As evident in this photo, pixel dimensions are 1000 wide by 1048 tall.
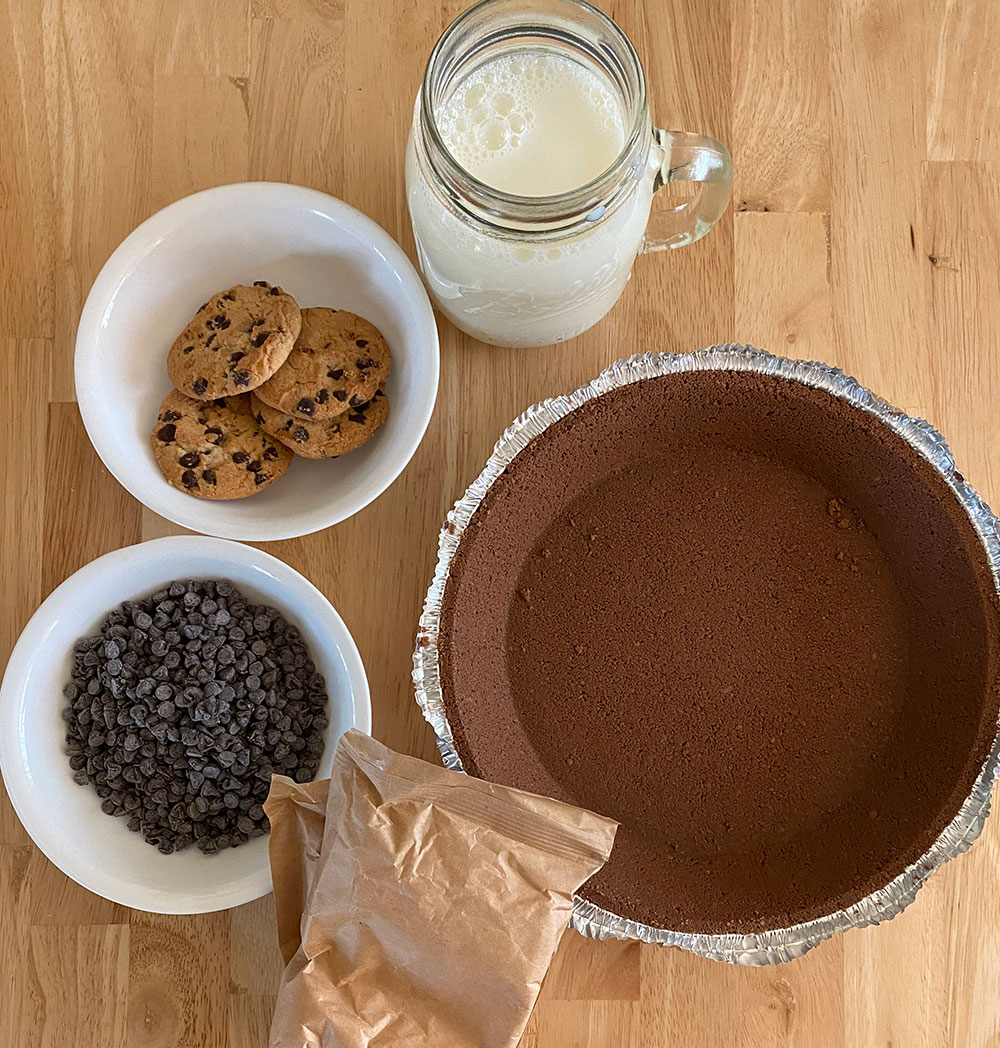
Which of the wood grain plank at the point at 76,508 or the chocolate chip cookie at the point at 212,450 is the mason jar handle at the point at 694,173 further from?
the wood grain plank at the point at 76,508

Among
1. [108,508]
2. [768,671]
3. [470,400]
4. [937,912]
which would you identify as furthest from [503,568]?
[937,912]

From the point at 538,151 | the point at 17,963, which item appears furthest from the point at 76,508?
the point at 538,151

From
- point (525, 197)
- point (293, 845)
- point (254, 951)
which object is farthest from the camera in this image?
point (254, 951)

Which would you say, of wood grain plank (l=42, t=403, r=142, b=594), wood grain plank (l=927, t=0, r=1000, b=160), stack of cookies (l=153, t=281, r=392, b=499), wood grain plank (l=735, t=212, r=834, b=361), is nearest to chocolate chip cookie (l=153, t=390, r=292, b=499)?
stack of cookies (l=153, t=281, r=392, b=499)

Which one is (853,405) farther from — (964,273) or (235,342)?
(235,342)

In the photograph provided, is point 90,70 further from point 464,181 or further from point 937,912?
point 937,912

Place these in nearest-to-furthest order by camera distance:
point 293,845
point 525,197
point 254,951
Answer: point 525,197, point 293,845, point 254,951

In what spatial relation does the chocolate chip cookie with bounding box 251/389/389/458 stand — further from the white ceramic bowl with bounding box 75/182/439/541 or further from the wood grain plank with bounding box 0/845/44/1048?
the wood grain plank with bounding box 0/845/44/1048
